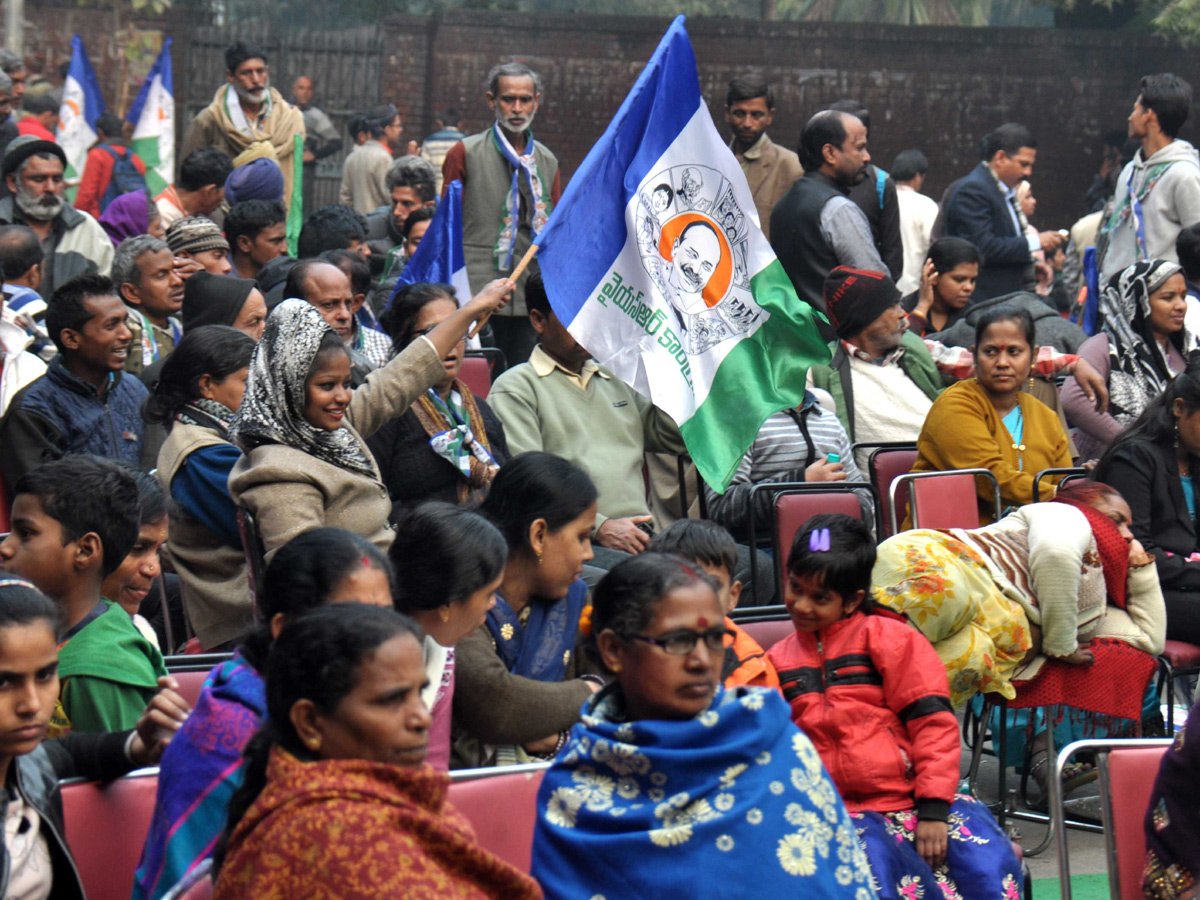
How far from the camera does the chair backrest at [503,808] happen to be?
10.4ft

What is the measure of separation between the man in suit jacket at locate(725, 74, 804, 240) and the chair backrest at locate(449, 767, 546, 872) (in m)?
6.17

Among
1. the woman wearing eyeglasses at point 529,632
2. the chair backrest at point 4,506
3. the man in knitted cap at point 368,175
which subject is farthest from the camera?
the man in knitted cap at point 368,175

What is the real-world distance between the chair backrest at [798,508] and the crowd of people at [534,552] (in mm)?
66

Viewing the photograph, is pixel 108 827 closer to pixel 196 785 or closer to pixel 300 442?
pixel 196 785

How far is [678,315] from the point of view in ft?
18.4

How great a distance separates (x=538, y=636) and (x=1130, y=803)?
1.47 metres

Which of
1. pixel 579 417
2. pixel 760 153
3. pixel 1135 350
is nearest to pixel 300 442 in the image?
pixel 579 417

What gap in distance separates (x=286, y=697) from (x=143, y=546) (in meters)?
1.73

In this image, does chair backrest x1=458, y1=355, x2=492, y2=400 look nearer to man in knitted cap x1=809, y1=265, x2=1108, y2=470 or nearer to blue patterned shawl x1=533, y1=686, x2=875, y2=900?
man in knitted cap x1=809, y1=265, x2=1108, y2=470

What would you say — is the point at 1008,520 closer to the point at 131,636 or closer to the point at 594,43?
the point at 131,636

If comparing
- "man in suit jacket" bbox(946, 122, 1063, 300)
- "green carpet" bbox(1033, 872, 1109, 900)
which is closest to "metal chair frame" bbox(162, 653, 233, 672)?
"green carpet" bbox(1033, 872, 1109, 900)

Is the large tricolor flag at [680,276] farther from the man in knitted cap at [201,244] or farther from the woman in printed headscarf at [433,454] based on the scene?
the man in knitted cap at [201,244]

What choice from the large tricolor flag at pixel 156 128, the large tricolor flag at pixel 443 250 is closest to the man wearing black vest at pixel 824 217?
the large tricolor flag at pixel 443 250

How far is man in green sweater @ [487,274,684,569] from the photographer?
5742 millimetres
